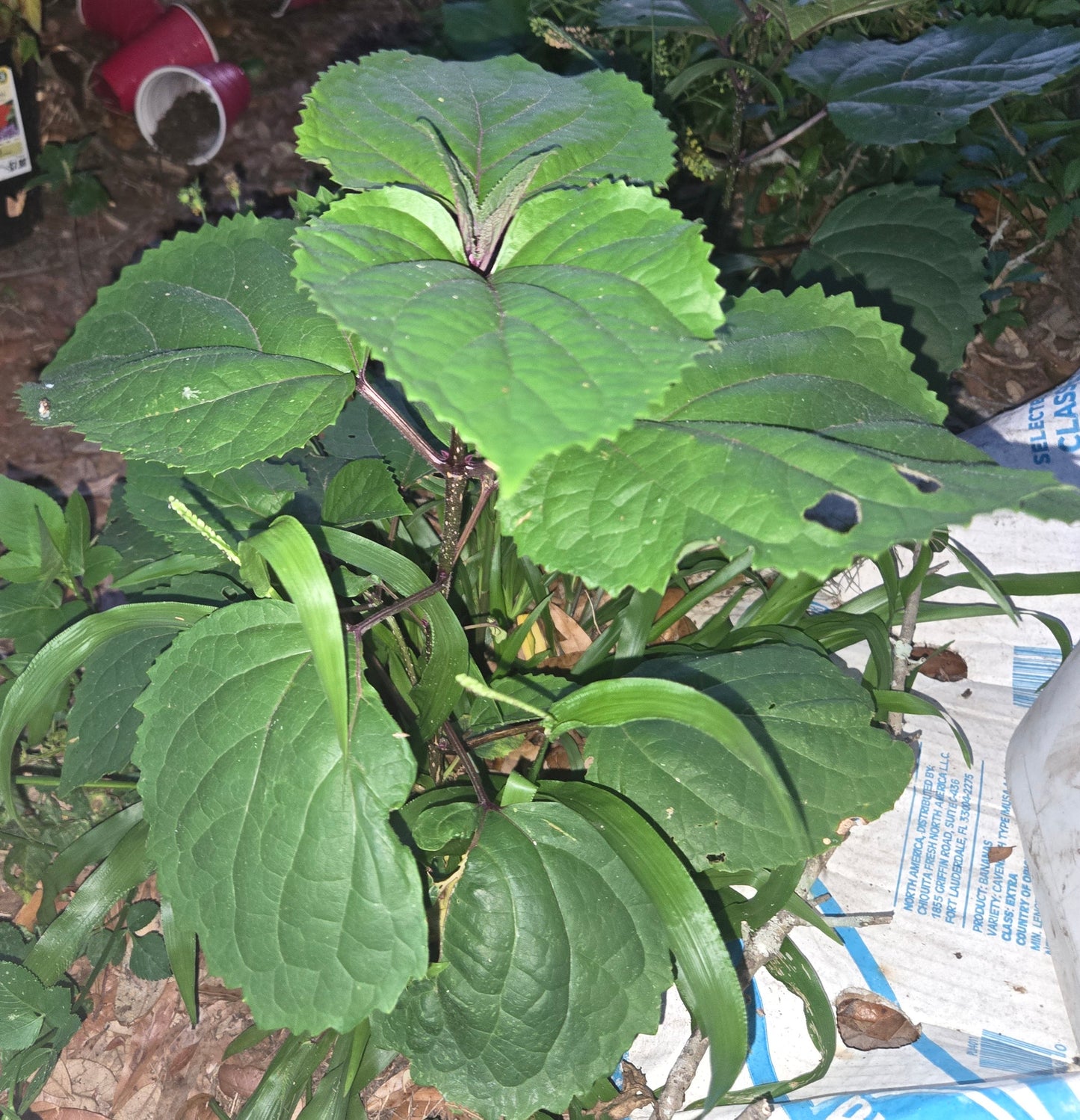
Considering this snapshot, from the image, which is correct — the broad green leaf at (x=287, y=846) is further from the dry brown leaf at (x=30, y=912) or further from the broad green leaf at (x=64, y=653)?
the dry brown leaf at (x=30, y=912)

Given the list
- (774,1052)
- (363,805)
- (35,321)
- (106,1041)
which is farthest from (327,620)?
(35,321)

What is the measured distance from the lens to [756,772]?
1.26m

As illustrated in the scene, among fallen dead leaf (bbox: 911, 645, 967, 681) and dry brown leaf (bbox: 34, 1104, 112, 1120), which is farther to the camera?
fallen dead leaf (bbox: 911, 645, 967, 681)

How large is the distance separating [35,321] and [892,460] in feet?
8.77

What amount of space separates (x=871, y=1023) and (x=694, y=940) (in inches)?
21.6

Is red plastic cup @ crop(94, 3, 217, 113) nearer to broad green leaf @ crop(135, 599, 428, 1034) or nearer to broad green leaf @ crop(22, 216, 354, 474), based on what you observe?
broad green leaf @ crop(22, 216, 354, 474)

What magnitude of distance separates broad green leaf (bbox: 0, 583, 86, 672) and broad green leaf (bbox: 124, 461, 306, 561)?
379mm

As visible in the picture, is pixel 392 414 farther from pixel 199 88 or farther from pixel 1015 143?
pixel 199 88

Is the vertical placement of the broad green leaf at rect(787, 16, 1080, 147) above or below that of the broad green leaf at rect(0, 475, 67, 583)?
above

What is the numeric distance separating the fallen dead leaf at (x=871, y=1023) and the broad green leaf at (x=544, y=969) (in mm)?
540

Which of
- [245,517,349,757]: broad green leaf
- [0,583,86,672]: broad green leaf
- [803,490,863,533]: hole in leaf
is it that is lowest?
[0,583,86,672]: broad green leaf

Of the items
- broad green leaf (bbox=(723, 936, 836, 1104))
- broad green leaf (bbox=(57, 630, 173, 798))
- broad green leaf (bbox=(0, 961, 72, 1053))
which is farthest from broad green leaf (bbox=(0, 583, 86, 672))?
broad green leaf (bbox=(723, 936, 836, 1104))

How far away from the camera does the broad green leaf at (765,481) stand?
0.75 meters

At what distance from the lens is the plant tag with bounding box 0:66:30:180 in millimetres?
2787
